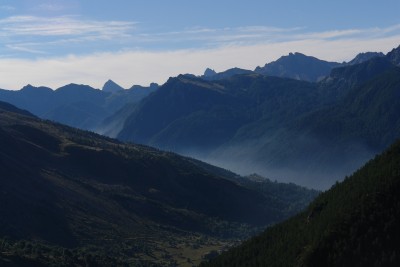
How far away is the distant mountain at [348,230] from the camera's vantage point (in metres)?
92.4

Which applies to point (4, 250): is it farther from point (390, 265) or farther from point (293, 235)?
point (390, 265)

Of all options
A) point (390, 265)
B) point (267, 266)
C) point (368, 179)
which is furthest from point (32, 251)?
point (390, 265)

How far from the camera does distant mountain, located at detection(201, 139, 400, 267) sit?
3637 inches

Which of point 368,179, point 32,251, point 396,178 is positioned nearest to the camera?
point 396,178

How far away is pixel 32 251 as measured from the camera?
175m

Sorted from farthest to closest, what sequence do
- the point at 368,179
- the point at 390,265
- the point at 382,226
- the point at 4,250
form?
1. the point at 4,250
2. the point at 368,179
3. the point at 382,226
4. the point at 390,265

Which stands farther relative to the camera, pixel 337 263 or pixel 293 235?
pixel 293 235

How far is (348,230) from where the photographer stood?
96.8 meters

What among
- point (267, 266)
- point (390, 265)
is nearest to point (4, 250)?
point (267, 266)

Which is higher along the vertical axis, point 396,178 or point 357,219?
point 396,178

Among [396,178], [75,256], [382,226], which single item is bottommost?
[75,256]

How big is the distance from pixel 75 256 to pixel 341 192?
301ft

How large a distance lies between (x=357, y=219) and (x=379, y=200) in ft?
18.5

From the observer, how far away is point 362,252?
92.1 meters
